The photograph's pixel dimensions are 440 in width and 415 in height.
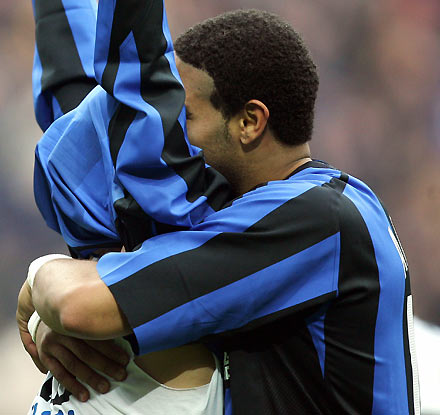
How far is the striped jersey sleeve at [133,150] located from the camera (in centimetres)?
88

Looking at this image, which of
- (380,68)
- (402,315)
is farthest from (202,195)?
(380,68)

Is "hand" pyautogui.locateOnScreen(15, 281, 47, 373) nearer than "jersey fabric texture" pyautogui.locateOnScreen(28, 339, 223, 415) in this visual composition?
No

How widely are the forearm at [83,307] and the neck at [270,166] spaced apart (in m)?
0.29

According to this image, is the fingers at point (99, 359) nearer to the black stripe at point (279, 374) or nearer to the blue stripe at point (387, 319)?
the black stripe at point (279, 374)

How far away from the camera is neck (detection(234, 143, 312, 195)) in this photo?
1.05m

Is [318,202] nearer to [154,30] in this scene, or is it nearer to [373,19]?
[154,30]

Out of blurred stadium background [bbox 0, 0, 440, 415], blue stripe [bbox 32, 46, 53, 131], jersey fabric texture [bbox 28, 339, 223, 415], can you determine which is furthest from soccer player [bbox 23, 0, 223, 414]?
blurred stadium background [bbox 0, 0, 440, 415]

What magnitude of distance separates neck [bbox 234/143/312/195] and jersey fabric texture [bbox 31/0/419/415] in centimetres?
7

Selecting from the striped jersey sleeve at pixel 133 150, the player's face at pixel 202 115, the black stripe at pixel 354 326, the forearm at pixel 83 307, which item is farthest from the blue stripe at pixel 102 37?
the black stripe at pixel 354 326

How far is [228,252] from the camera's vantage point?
0.88 meters

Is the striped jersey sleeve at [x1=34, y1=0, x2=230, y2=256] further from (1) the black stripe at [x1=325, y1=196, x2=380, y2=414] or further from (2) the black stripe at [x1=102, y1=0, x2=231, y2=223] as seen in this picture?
(1) the black stripe at [x1=325, y1=196, x2=380, y2=414]

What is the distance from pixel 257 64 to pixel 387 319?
41cm

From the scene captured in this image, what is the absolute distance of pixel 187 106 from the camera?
102cm

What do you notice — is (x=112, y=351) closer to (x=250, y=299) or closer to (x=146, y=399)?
(x=146, y=399)
